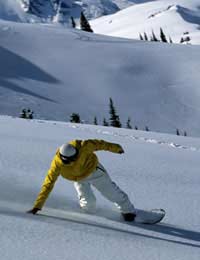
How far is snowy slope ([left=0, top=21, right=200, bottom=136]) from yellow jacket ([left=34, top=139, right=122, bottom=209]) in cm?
3384

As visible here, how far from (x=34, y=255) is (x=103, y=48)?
200ft

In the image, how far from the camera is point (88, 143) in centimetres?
654

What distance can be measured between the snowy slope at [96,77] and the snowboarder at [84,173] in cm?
3360

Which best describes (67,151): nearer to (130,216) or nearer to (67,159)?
(67,159)

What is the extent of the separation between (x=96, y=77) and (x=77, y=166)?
165 feet

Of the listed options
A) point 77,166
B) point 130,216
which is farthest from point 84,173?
point 130,216

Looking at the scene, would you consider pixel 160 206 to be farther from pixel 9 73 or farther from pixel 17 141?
pixel 9 73

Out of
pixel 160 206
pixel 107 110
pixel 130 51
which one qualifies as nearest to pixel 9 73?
pixel 107 110

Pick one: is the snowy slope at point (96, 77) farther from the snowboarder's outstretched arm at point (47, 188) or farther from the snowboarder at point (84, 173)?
the snowboarder's outstretched arm at point (47, 188)

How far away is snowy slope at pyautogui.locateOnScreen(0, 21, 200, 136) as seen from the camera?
44.0 metres

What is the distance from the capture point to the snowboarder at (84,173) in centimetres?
639

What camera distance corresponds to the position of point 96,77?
56.6 metres

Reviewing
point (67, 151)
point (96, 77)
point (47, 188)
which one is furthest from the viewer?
point (96, 77)

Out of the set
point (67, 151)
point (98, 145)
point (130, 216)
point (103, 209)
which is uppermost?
point (67, 151)
